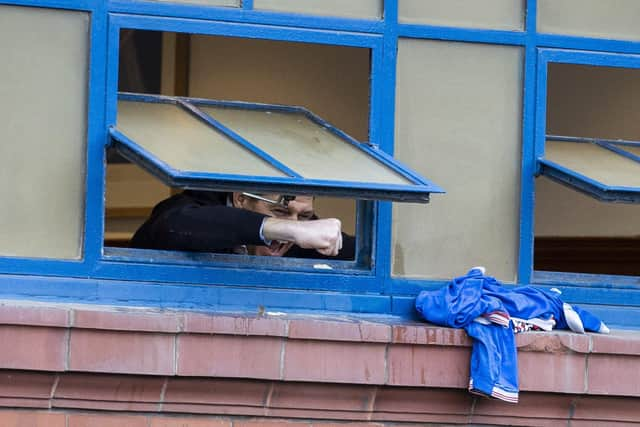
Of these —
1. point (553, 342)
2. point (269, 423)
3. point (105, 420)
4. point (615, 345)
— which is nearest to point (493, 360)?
point (553, 342)

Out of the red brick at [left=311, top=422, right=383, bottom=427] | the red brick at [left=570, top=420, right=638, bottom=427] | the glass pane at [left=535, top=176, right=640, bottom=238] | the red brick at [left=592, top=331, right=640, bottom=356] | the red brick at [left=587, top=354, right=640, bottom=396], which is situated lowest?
the red brick at [left=311, top=422, right=383, bottom=427]

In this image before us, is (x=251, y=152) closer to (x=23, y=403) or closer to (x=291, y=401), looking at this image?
(x=291, y=401)

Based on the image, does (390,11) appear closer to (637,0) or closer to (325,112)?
(637,0)

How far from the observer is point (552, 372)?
6.55 meters

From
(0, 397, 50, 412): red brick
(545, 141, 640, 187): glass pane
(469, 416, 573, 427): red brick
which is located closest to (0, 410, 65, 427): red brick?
(0, 397, 50, 412): red brick

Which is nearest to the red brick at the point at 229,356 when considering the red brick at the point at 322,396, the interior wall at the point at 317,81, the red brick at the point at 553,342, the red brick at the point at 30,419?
the red brick at the point at 322,396

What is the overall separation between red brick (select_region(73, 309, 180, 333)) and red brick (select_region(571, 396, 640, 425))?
1.80 metres

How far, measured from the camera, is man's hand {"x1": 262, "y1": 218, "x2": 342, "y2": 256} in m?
6.29

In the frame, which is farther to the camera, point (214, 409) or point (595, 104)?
point (595, 104)

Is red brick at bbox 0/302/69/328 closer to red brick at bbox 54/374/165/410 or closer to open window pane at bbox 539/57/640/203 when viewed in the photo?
red brick at bbox 54/374/165/410

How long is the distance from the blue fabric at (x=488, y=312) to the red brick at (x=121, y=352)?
1.18 meters

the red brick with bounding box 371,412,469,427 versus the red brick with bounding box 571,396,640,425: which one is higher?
the red brick with bounding box 571,396,640,425

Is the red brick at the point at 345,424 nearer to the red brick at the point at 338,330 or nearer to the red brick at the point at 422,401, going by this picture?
the red brick at the point at 422,401

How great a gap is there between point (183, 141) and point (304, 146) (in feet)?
1.76
